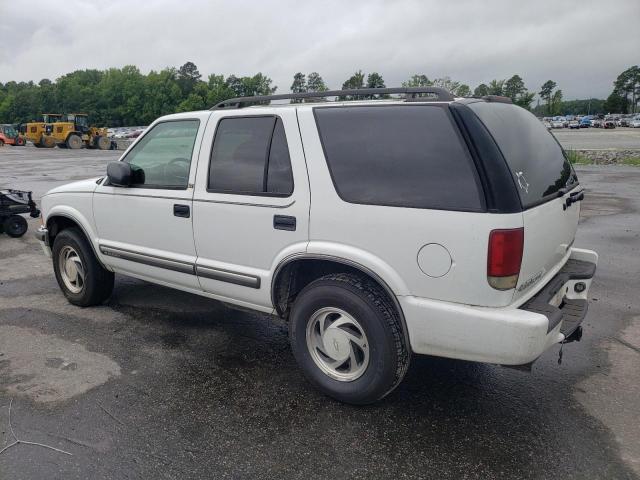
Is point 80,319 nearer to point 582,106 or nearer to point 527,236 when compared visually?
point 527,236

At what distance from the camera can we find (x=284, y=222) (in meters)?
3.34

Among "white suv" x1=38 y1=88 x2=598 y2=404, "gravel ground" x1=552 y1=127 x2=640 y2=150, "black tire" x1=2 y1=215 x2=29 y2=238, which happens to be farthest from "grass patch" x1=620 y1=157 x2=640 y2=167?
"black tire" x1=2 y1=215 x2=29 y2=238

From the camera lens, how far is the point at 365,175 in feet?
10.0

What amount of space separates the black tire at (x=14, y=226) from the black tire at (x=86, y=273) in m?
3.89

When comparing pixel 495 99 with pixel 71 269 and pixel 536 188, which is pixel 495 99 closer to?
pixel 536 188

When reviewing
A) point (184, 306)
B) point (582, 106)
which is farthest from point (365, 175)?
point (582, 106)

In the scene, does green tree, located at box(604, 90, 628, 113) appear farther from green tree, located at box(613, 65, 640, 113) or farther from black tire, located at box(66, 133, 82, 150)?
black tire, located at box(66, 133, 82, 150)

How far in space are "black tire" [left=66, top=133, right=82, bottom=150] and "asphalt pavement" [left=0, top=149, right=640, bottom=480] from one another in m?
38.3

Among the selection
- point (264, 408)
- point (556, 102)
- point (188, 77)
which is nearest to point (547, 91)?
point (556, 102)

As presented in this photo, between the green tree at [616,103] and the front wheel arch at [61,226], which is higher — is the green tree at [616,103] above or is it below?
above

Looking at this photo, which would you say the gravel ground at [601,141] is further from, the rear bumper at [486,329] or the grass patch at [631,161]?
the rear bumper at [486,329]

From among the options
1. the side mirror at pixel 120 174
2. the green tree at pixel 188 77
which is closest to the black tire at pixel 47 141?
the side mirror at pixel 120 174

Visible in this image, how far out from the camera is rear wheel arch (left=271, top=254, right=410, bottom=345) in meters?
3.07

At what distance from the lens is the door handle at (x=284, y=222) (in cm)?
330
